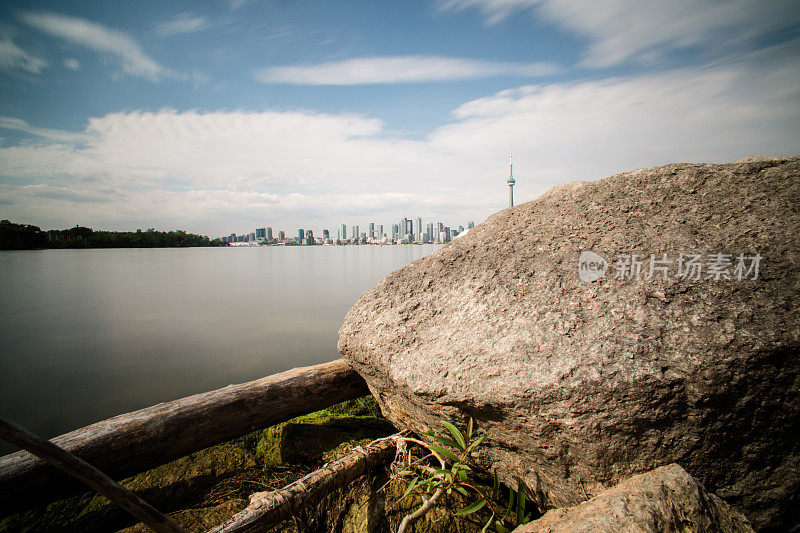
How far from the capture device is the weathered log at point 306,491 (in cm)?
202

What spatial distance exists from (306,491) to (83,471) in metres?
1.32

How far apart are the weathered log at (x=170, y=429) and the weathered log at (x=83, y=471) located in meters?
1.25

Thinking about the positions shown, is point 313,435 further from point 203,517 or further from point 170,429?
point 170,429

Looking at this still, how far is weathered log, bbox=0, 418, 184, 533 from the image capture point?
1.32m

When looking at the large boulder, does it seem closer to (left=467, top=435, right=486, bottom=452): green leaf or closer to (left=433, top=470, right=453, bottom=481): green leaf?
(left=467, top=435, right=486, bottom=452): green leaf

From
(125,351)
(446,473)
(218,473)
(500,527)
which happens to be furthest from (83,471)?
(125,351)

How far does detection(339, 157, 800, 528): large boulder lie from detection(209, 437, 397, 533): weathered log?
0.52 m

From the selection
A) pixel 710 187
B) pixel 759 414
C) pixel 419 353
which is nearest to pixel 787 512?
pixel 759 414

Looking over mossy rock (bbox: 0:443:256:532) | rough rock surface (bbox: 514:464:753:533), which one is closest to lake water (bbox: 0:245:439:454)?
mossy rock (bbox: 0:443:256:532)

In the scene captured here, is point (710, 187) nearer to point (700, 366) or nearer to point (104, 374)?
point (700, 366)

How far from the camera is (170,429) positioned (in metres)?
2.71

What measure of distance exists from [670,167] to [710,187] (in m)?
0.43

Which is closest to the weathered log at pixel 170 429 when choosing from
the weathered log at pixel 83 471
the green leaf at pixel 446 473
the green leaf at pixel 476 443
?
the weathered log at pixel 83 471

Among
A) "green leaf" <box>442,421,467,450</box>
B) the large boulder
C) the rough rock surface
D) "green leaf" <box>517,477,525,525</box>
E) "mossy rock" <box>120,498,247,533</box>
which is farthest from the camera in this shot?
"green leaf" <box>442,421,467,450</box>
